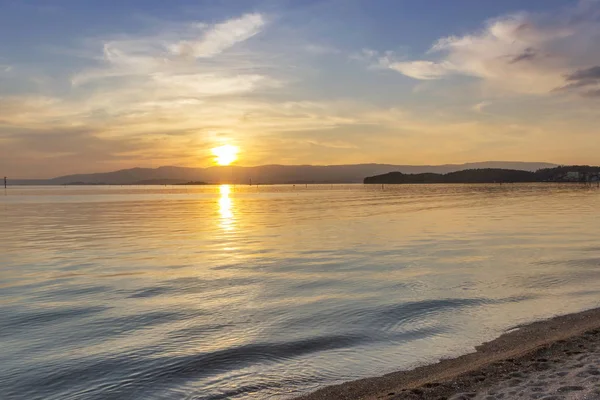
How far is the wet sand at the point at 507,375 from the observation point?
342 inches

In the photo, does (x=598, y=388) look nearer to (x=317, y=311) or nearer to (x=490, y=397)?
(x=490, y=397)

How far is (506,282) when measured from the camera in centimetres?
2033

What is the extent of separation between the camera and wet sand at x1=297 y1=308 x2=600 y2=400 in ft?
28.5

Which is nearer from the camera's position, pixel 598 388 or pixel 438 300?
pixel 598 388

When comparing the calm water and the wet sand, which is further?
the calm water

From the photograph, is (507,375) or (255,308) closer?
(507,375)

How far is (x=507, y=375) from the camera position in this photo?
9.68 m

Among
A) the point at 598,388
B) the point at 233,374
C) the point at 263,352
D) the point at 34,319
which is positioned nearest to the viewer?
the point at 598,388

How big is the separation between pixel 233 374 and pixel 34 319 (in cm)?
795

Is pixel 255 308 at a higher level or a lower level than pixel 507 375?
lower

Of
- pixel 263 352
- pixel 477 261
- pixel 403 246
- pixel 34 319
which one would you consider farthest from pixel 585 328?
pixel 403 246

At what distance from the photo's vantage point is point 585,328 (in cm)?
1308

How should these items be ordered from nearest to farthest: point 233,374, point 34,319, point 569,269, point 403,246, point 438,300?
1. point 233,374
2. point 34,319
3. point 438,300
4. point 569,269
5. point 403,246

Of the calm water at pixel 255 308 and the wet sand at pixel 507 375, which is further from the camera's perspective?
the calm water at pixel 255 308
